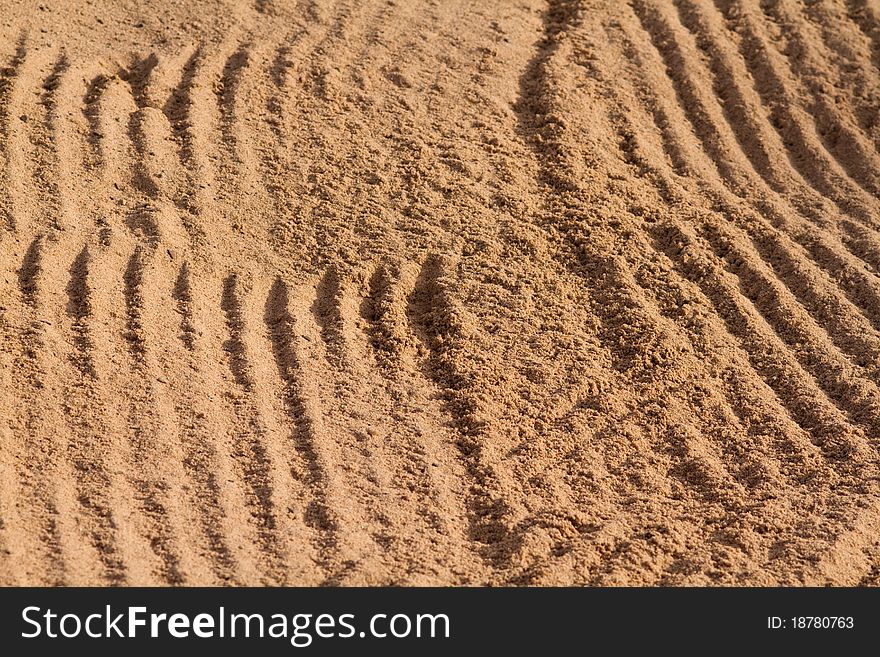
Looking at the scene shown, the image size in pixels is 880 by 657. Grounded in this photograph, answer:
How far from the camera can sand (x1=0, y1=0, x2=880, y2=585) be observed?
12.2 ft

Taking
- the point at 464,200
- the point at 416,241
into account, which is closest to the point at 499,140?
the point at 464,200

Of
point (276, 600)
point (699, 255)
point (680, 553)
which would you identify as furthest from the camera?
point (699, 255)

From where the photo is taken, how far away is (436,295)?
4680 millimetres

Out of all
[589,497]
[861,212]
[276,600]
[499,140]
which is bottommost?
[276,600]

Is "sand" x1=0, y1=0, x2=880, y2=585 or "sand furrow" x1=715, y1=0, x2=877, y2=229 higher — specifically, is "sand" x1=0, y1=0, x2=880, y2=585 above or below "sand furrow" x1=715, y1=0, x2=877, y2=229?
below

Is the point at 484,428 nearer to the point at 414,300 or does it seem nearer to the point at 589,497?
the point at 589,497

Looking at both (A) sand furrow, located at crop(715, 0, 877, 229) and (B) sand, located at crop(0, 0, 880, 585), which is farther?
(A) sand furrow, located at crop(715, 0, 877, 229)

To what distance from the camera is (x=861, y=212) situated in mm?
5453

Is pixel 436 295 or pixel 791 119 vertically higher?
pixel 791 119

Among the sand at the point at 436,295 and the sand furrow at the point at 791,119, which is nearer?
the sand at the point at 436,295

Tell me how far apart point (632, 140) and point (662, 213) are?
609 mm

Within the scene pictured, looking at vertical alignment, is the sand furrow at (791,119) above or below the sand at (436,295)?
above

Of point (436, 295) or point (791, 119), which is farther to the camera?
point (791, 119)

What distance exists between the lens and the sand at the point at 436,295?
371 cm
